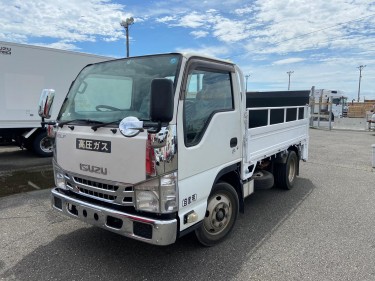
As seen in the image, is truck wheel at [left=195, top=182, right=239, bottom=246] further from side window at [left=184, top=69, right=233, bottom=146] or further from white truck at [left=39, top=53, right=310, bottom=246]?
side window at [left=184, top=69, right=233, bottom=146]

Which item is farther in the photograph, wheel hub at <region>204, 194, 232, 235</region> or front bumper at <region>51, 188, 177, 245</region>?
wheel hub at <region>204, 194, 232, 235</region>

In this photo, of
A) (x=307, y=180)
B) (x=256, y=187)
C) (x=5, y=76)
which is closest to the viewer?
(x=256, y=187)

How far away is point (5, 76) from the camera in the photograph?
8297 millimetres

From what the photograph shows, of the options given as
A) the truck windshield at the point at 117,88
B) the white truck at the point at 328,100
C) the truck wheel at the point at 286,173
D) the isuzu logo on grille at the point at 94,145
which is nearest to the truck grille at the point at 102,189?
the isuzu logo on grille at the point at 94,145

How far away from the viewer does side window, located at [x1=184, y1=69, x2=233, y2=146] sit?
120 inches

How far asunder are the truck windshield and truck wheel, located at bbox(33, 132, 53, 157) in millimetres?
6267

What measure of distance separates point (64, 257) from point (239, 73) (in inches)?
116

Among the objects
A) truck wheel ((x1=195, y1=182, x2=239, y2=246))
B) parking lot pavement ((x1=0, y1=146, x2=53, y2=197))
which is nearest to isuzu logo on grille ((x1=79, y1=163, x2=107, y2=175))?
truck wheel ((x1=195, y1=182, x2=239, y2=246))

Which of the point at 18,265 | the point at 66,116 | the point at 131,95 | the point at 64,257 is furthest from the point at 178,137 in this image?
the point at 18,265

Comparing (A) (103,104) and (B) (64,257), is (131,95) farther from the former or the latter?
(B) (64,257)

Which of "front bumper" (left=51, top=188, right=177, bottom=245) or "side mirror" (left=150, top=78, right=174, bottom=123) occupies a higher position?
"side mirror" (left=150, top=78, right=174, bottom=123)

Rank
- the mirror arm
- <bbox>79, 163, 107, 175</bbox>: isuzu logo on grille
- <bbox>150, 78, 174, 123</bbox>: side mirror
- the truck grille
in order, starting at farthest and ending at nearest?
<bbox>79, 163, 107, 175</bbox>: isuzu logo on grille
the truck grille
the mirror arm
<bbox>150, 78, 174, 123</bbox>: side mirror

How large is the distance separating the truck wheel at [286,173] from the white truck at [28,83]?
22.8 feet

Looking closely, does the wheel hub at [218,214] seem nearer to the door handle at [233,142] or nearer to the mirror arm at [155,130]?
the door handle at [233,142]
